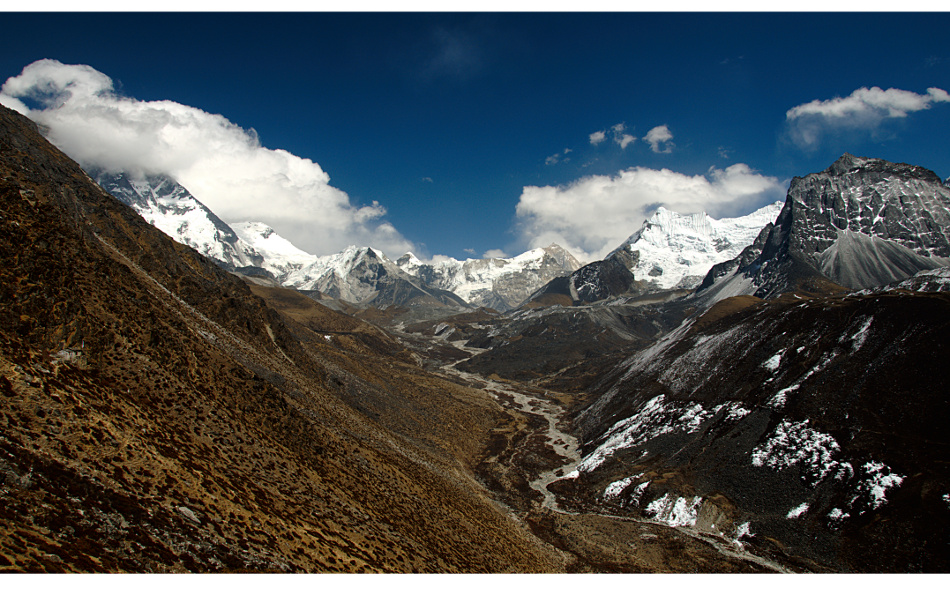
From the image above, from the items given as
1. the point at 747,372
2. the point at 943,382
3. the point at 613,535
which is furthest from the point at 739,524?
the point at 747,372

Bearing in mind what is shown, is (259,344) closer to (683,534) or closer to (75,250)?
(75,250)

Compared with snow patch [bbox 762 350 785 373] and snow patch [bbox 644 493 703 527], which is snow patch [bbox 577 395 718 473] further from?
snow patch [bbox 644 493 703 527]

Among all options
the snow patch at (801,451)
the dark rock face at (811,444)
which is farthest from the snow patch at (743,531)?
the snow patch at (801,451)

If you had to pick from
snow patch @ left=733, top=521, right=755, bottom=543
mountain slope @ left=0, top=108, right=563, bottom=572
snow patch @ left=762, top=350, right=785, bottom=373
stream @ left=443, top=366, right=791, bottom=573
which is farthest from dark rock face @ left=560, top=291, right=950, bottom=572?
mountain slope @ left=0, top=108, right=563, bottom=572

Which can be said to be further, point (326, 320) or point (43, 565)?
point (326, 320)

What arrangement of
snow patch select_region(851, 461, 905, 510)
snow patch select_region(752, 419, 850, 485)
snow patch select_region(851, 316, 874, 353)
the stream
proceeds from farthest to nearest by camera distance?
snow patch select_region(851, 316, 874, 353) → snow patch select_region(752, 419, 850, 485) → the stream → snow patch select_region(851, 461, 905, 510)

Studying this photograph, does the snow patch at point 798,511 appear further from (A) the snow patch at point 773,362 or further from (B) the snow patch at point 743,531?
(A) the snow patch at point 773,362

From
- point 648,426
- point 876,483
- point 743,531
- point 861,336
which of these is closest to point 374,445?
point 743,531
